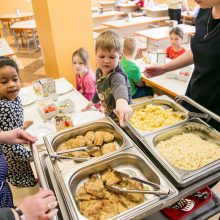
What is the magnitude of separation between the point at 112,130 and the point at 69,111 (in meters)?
0.73

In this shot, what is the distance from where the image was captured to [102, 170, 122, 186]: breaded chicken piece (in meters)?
0.91

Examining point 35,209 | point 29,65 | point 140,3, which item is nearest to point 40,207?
point 35,209

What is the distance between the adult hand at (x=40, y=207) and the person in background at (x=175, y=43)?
117 inches

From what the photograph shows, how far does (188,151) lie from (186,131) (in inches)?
6.3

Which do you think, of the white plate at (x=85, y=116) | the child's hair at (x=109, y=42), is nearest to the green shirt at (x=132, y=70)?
the white plate at (x=85, y=116)

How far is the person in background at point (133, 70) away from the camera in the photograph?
8.66 ft

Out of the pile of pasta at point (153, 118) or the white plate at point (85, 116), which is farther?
the white plate at point (85, 116)

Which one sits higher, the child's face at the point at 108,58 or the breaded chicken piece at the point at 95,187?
the child's face at the point at 108,58

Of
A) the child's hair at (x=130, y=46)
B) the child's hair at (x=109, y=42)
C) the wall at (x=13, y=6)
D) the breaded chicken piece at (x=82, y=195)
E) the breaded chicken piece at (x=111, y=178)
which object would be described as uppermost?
the wall at (x=13, y=6)

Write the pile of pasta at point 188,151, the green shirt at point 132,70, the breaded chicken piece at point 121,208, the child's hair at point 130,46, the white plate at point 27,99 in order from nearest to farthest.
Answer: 1. the breaded chicken piece at point 121,208
2. the pile of pasta at point 188,151
3. the white plate at point 27,99
4. the green shirt at point 132,70
5. the child's hair at point 130,46

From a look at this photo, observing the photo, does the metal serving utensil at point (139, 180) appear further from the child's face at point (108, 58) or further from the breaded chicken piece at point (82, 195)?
the child's face at point (108, 58)

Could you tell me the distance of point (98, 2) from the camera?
956cm

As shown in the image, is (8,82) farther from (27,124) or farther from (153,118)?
(153,118)

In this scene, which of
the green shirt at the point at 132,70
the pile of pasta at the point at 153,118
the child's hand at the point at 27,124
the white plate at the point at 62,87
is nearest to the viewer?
the pile of pasta at the point at 153,118
